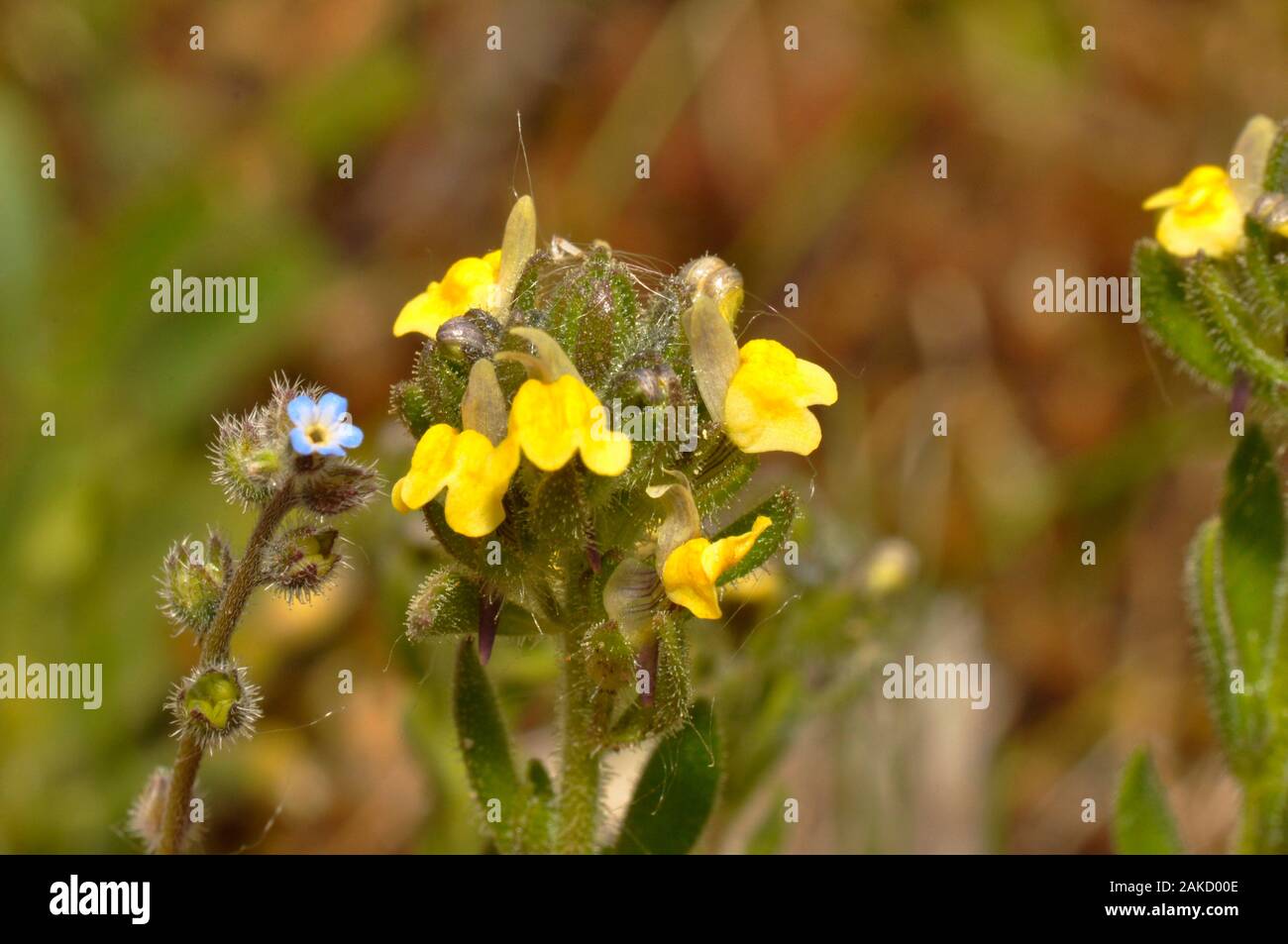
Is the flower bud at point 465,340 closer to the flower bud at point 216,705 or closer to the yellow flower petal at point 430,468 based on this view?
the yellow flower petal at point 430,468

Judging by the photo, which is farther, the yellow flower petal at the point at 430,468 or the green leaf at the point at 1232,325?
the green leaf at the point at 1232,325

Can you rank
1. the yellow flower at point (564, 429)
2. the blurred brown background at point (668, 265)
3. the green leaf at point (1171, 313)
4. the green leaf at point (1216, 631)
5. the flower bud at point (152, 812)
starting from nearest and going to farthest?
the yellow flower at point (564, 429) < the flower bud at point (152, 812) < the green leaf at point (1171, 313) < the green leaf at point (1216, 631) < the blurred brown background at point (668, 265)

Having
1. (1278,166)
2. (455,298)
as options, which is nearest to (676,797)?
(455,298)
